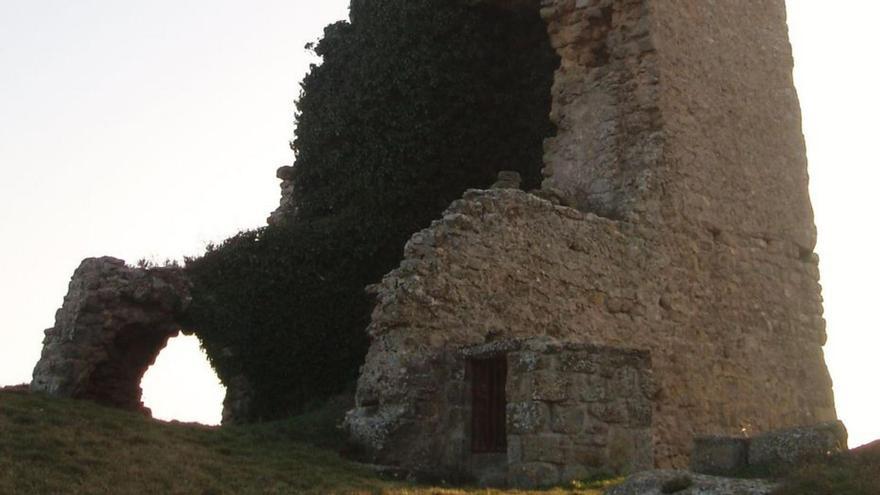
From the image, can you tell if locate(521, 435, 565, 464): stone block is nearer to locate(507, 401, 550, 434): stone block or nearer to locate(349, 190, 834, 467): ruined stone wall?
locate(507, 401, 550, 434): stone block

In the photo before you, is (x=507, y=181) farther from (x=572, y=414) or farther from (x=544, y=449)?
(x=544, y=449)

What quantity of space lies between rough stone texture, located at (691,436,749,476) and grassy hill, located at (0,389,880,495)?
0.75m

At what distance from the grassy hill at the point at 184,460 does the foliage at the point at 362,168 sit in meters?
2.84

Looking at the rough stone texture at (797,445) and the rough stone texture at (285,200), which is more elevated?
the rough stone texture at (285,200)

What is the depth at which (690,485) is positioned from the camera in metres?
6.82

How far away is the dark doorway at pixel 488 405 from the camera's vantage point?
31.5 feet

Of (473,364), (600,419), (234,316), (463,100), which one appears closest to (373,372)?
(473,364)

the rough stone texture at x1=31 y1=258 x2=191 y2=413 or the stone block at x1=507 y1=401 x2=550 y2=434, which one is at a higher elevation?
the rough stone texture at x1=31 y1=258 x2=191 y2=413

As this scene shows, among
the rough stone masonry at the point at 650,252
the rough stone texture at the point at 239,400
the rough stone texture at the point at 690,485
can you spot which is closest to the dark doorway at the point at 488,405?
the rough stone masonry at the point at 650,252

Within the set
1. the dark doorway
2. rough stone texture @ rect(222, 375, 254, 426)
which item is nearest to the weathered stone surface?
the dark doorway

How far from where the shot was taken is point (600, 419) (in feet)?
29.7

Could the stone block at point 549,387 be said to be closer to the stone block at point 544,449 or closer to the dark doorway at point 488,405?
the stone block at point 544,449

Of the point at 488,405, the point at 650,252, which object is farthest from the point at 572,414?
the point at 650,252

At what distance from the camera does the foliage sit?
13266 millimetres
